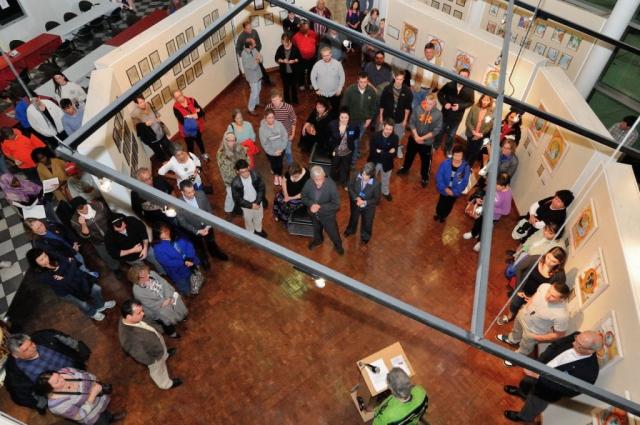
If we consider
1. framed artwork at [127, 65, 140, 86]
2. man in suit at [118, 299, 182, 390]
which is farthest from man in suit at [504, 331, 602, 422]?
framed artwork at [127, 65, 140, 86]

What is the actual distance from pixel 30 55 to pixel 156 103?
4480 millimetres

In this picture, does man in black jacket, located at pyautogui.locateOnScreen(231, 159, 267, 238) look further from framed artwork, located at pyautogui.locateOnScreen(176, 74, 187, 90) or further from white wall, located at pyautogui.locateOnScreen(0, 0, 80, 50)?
white wall, located at pyautogui.locateOnScreen(0, 0, 80, 50)

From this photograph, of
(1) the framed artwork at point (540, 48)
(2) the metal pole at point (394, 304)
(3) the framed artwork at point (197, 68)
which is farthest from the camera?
(3) the framed artwork at point (197, 68)

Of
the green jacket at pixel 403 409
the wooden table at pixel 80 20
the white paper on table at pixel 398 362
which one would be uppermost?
the wooden table at pixel 80 20

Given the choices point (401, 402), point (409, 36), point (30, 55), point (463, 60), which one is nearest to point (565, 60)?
point (463, 60)

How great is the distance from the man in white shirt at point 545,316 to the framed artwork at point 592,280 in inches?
11.5

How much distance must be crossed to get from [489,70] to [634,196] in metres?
3.10

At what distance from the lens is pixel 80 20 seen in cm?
1043

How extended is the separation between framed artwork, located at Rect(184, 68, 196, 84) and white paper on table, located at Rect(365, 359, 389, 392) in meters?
5.92

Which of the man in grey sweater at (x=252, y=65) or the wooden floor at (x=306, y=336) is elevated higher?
the man in grey sweater at (x=252, y=65)

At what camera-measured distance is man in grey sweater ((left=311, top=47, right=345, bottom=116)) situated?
700cm

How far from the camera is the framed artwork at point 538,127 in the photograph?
5736 millimetres

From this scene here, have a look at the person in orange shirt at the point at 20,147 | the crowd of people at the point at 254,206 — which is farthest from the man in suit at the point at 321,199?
the person in orange shirt at the point at 20,147

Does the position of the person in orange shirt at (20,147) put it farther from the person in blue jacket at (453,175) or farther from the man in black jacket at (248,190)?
the person in blue jacket at (453,175)
